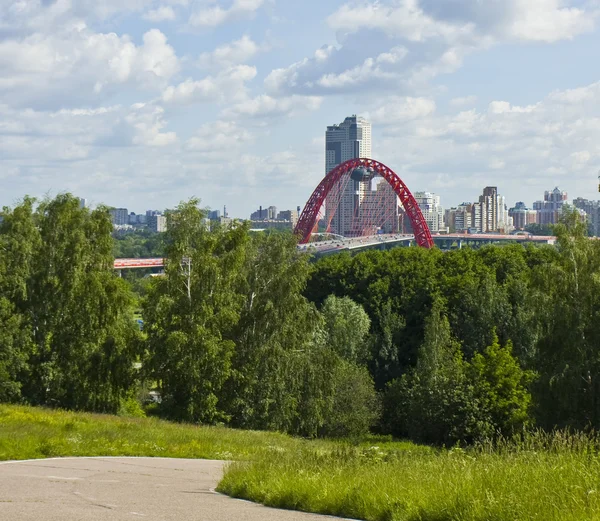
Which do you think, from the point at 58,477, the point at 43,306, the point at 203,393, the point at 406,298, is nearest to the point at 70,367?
the point at 43,306

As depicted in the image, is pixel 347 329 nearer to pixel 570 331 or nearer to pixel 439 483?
pixel 570 331

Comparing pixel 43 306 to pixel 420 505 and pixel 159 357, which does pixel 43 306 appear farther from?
pixel 420 505

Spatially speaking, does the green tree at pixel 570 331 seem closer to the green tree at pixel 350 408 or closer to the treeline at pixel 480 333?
the treeline at pixel 480 333

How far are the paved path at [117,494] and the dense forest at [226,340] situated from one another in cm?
1720

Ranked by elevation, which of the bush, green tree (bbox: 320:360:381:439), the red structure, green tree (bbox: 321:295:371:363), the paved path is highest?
the red structure

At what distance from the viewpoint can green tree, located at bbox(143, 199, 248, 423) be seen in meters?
32.4

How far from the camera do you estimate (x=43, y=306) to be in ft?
118

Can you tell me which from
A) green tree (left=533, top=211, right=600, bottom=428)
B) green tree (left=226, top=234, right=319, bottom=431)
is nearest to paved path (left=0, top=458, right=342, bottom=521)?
green tree (left=226, top=234, right=319, bottom=431)

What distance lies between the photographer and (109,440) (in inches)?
746

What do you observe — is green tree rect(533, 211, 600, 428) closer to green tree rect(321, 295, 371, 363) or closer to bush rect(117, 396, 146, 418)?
bush rect(117, 396, 146, 418)

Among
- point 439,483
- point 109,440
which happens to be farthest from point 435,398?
point 439,483

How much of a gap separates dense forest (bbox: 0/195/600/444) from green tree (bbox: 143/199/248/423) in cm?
5

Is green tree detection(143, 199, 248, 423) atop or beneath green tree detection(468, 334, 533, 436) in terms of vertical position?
atop

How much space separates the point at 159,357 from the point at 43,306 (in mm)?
6077
